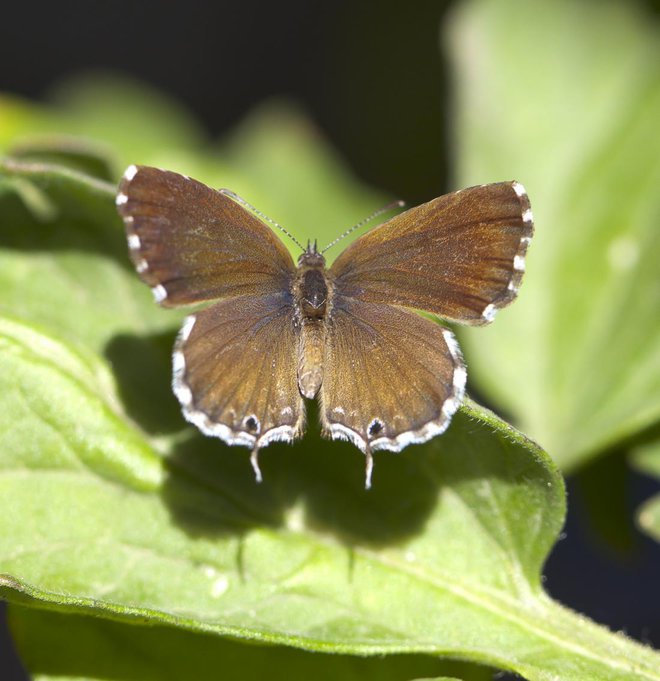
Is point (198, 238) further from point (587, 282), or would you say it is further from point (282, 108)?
point (282, 108)

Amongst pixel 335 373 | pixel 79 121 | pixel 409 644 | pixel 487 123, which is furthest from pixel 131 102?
pixel 409 644

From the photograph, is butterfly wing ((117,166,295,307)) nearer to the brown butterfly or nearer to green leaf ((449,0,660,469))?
the brown butterfly

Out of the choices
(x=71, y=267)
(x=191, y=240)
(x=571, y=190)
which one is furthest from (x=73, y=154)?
(x=571, y=190)

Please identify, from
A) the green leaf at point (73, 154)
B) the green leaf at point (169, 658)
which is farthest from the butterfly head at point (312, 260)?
the green leaf at point (169, 658)

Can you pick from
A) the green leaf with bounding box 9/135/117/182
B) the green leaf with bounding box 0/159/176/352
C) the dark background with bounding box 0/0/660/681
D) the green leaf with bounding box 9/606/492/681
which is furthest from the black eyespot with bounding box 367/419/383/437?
the green leaf with bounding box 9/135/117/182

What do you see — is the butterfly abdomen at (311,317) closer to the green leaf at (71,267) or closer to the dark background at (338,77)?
the green leaf at (71,267)

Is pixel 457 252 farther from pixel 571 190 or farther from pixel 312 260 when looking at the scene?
pixel 571 190

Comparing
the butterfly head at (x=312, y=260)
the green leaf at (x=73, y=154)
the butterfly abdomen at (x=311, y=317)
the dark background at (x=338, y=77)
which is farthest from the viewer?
the dark background at (x=338, y=77)
